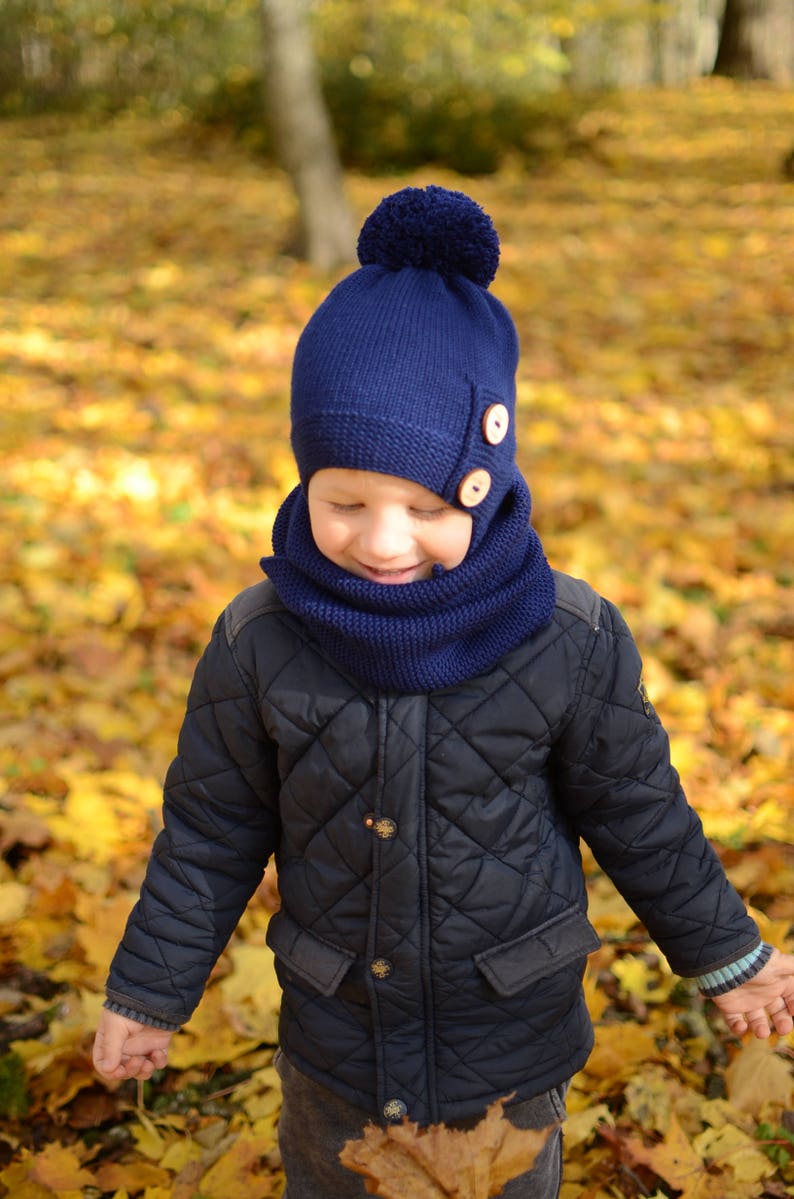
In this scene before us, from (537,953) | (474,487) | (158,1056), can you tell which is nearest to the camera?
(474,487)

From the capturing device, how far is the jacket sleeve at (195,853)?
169cm

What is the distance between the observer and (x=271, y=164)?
1271cm

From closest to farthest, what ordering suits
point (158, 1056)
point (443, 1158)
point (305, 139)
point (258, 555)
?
point (443, 1158) < point (158, 1056) < point (258, 555) < point (305, 139)

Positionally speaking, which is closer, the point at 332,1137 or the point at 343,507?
the point at 343,507

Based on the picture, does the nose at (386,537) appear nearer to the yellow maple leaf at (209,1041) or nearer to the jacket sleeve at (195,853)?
the jacket sleeve at (195,853)

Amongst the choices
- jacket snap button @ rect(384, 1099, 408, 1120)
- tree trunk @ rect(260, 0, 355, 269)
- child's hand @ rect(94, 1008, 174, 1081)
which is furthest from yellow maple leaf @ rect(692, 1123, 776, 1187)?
tree trunk @ rect(260, 0, 355, 269)

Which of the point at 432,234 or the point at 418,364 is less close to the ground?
the point at 432,234

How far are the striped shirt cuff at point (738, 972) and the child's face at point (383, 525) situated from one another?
2.47 ft

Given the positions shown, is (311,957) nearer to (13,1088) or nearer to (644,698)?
(644,698)

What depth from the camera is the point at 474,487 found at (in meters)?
1.50

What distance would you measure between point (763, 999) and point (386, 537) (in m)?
0.94

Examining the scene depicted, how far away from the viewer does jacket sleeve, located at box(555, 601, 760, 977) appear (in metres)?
1.64

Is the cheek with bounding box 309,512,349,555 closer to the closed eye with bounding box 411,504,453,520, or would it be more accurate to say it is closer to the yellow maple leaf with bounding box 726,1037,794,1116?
the closed eye with bounding box 411,504,453,520

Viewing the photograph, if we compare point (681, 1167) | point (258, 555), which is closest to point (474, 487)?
point (681, 1167)
